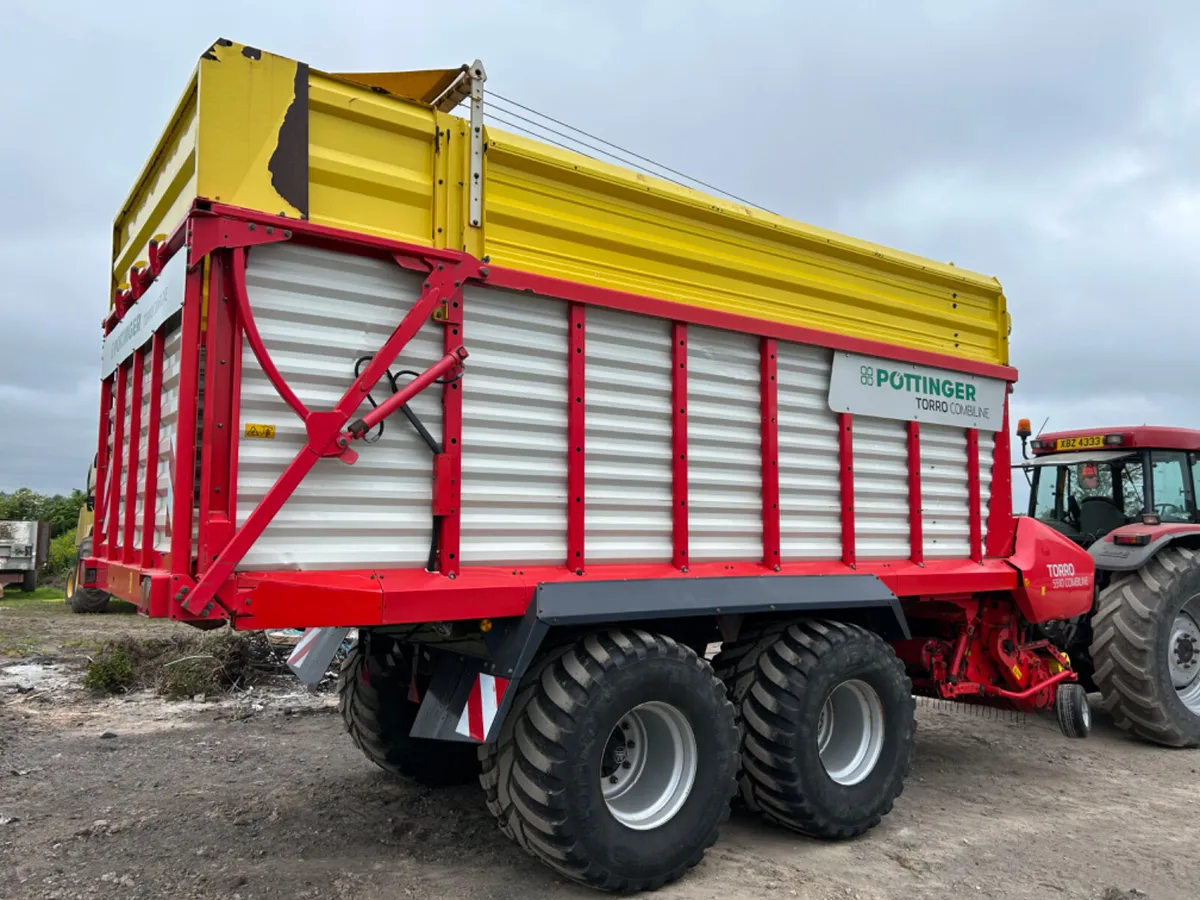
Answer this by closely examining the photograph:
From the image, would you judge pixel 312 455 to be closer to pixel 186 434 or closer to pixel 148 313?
pixel 186 434

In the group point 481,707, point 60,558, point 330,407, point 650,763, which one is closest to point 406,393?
point 330,407

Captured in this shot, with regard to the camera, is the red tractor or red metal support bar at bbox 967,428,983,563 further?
the red tractor

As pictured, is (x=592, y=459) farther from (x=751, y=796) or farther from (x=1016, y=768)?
(x=1016, y=768)

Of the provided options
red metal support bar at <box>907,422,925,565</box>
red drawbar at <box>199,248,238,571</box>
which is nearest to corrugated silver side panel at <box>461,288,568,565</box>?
red drawbar at <box>199,248,238,571</box>

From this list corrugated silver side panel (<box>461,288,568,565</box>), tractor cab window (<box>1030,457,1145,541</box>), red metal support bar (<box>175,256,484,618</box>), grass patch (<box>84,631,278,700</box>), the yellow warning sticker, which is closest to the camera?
red metal support bar (<box>175,256,484,618</box>)

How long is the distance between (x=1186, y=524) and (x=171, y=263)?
7.50 m

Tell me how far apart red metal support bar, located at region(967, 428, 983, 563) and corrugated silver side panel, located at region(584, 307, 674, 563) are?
7.88 ft

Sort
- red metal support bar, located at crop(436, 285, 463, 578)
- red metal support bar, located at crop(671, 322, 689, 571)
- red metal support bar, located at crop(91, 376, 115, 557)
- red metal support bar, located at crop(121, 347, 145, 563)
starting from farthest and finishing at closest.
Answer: red metal support bar, located at crop(91, 376, 115, 557) < red metal support bar, located at crop(671, 322, 689, 571) < red metal support bar, located at crop(121, 347, 145, 563) < red metal support bar, located at crop(436, 285, 463, 578)

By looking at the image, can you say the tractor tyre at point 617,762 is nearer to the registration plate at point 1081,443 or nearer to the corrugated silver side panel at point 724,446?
the corrugated silver side panel at point 724,446

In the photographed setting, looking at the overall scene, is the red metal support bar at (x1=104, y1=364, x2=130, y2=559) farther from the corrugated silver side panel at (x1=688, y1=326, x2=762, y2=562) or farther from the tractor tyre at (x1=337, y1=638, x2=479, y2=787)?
the corrugated silver side panel at (x1=688, y1=326, x2=762, y2=562)

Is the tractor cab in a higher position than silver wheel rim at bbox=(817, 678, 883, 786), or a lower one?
higher

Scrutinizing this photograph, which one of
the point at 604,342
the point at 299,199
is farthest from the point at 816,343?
the point at 299,199

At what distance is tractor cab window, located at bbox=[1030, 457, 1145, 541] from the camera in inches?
302

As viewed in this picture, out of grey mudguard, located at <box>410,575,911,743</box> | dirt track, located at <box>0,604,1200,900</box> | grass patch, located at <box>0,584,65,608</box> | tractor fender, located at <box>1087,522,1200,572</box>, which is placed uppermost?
tractor fender, located at <box>1087,522,1200,572</box>
